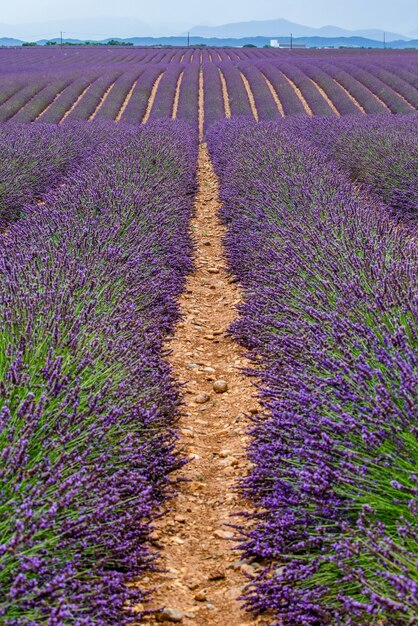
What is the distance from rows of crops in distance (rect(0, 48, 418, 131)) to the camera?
59.5 ft

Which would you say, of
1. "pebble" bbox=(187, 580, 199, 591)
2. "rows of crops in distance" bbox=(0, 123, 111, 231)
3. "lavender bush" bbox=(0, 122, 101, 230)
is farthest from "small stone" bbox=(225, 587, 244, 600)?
"lavender bush" bbox=(0, 122, 101, 230)

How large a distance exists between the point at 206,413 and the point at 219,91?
19.1m

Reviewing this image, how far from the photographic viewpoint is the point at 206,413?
359cm

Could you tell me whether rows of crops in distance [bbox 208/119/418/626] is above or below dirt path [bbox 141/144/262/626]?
above

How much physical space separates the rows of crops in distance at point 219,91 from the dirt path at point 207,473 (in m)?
12.1

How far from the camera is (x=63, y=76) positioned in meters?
23.5

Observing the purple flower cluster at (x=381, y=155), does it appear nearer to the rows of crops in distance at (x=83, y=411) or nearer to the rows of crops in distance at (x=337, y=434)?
the rows of crops in distance at (x=337, y=434)

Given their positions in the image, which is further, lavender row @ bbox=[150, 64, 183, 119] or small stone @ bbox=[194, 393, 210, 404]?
lavender row @ bbox=[150, 64, 183, 119]

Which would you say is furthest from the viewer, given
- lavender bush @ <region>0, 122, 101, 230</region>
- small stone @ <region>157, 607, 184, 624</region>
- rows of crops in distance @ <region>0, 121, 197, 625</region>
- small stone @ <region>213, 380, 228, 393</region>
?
lavender bush @ <region>0, 122, 101, 230</region>

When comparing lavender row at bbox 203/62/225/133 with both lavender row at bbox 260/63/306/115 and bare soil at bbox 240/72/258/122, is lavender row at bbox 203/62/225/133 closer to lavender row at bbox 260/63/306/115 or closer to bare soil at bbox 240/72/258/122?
bare soil at bbox 240/72/258/122

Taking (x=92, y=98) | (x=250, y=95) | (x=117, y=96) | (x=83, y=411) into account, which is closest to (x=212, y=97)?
(x=250, y=95)

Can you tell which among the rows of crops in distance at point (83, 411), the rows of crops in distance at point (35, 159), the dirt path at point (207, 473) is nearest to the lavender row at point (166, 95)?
the rows of crops in distance at point (35, 159)

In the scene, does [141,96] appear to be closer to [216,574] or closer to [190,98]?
[190,98]

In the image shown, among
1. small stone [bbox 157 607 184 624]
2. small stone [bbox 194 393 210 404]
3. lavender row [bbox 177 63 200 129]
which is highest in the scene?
lavender row [bbox 177 63 200 129]
